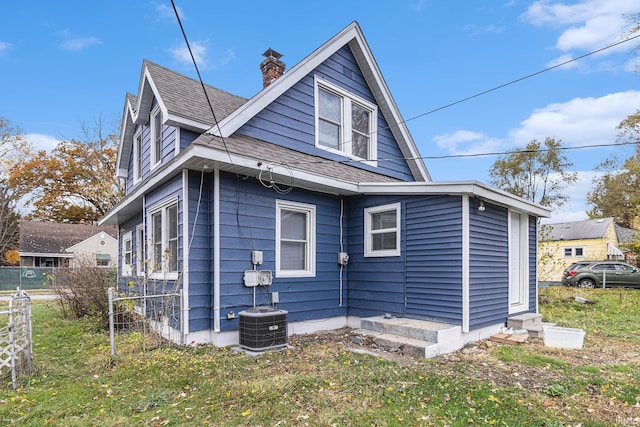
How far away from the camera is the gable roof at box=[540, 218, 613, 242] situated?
84.8ft

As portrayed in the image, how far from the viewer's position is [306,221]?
777cm

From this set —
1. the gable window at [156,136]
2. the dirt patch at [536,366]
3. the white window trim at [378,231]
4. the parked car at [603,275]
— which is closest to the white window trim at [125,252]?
the gable window at [156,136]

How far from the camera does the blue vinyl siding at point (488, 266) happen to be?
6789mm

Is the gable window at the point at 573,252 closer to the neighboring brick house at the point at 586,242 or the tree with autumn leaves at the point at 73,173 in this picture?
the neighboring brick house at the point at 586,242

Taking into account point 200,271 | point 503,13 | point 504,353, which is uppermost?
point 503,13

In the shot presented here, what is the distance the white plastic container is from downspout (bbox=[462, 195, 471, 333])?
4.83ft

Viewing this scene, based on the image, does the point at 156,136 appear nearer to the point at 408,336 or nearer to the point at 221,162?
the point at 221,162

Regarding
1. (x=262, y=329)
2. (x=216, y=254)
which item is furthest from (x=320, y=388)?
(x=216, y=254)

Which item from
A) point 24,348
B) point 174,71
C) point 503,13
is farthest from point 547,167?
point 24,348

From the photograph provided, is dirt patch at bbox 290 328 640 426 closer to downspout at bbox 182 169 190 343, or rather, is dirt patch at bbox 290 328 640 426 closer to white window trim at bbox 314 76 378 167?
downspout at bbox 182 169 190 343

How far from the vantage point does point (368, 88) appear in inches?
412

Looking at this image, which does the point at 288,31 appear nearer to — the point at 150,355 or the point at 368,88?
the point at 368,88

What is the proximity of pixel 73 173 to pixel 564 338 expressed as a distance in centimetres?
3428

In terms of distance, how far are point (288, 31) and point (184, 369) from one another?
23.2 ft
